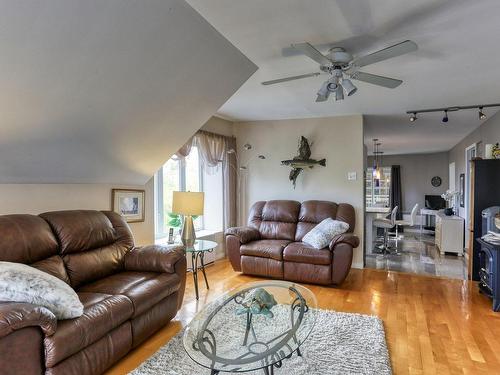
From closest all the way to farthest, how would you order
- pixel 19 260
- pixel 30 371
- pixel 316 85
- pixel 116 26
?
pixel 30 371 < pixel 116 26 < pixel 19 260 < pixel 316 85

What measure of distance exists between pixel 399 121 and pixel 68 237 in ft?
17.3

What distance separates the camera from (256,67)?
10.0ft

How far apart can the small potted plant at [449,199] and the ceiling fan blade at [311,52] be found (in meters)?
5.72

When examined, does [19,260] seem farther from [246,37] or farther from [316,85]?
[316,85]

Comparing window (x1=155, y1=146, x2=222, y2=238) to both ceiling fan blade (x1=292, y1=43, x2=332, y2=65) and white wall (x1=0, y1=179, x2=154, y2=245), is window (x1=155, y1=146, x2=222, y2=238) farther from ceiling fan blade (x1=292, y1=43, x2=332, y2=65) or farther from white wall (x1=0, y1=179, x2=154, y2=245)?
ceiling fan blade (x1=292, y1=43, x2=332, y2=65)

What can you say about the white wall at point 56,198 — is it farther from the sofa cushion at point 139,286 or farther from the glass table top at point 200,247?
the sofa cushion at point 139,286

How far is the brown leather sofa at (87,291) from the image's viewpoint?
1695 millimetres

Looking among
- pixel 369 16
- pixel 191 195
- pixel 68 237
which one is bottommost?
pixel 68 237

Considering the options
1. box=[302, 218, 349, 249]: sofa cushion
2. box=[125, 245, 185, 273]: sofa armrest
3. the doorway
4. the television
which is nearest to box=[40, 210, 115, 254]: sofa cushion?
box=[125, 245, 185, 273]: sofa armrest

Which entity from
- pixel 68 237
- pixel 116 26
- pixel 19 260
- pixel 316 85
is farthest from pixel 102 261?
pixel 316 85

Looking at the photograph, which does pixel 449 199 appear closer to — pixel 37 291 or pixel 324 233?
pixel 324 233

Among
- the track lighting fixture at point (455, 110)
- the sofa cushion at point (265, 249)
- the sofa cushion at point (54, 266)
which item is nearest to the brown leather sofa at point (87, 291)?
the sofa cushion at point (54, 266)

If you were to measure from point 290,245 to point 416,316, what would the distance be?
5.39 ft

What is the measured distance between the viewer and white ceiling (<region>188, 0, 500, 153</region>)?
2.03 metres
